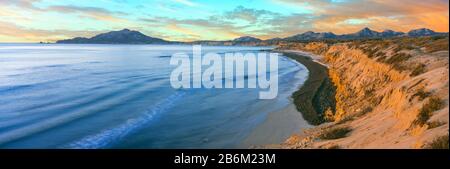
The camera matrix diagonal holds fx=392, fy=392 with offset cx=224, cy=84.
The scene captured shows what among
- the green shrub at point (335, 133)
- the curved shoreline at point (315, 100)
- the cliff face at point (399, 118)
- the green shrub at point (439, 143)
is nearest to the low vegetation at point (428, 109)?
the cliff face at point (399, 118)

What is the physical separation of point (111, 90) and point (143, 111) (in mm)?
10685

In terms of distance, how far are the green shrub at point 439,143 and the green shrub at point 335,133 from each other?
550 centimetres

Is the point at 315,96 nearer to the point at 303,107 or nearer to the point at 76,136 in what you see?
the point at 303,107

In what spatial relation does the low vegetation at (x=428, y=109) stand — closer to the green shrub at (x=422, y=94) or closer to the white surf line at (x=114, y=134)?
the green shrub at (x=422, y=94)

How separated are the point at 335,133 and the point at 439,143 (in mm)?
6161

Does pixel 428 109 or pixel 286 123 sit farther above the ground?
pixel 428 109

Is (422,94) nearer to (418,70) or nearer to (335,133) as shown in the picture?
(335,133)

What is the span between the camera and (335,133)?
51.8 feet

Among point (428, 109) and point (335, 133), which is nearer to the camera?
point (428, 109)

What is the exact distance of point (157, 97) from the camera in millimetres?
31906

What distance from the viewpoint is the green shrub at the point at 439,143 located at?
957 cm

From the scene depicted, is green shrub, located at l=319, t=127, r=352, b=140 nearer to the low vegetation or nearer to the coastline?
the coastline

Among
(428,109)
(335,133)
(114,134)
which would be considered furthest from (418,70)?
(114,134)
